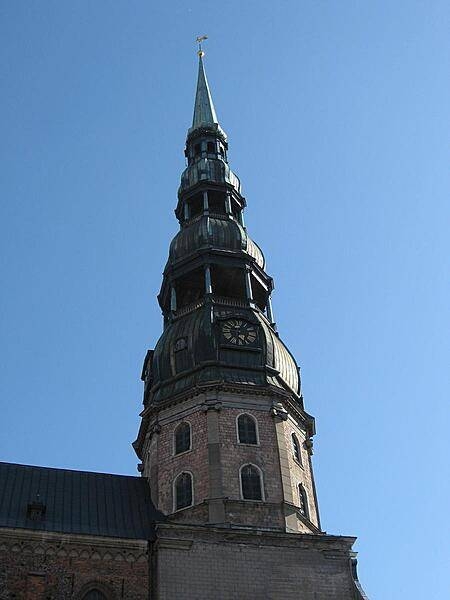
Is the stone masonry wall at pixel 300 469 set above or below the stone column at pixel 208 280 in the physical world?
below

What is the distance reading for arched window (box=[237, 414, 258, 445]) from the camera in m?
31.8

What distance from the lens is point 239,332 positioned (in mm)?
34750

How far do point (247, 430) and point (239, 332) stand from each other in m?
4.27

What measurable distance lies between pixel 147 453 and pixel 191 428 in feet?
8.60

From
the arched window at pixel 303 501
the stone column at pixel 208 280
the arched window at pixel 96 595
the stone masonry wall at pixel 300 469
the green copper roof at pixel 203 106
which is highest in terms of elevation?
the green copper roof at pixel 203 106

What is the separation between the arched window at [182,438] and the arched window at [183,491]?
3.56ft

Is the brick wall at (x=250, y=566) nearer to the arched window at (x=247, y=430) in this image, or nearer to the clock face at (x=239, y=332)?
the arched window at (x=247, y=430)

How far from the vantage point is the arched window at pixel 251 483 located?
3048cm

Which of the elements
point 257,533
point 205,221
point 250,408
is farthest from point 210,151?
point 257,533

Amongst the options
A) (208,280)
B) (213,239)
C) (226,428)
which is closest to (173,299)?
(208,280)

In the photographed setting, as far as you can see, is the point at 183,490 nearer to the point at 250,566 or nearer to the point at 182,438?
the point at 182,438

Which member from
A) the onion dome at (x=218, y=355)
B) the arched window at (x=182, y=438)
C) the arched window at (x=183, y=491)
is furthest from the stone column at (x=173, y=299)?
the arched window at (x=183, y=491)

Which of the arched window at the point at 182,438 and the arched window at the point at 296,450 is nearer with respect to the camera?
the arched window at the point at 182,438

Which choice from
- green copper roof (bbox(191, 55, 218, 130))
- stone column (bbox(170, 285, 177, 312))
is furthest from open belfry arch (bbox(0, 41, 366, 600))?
green copper roof (bbox(191, 55, 218, 130))
